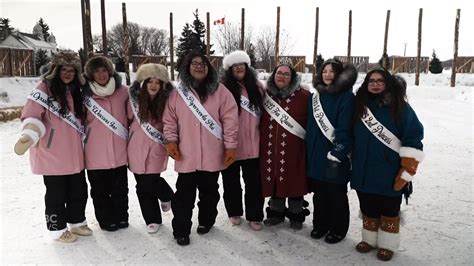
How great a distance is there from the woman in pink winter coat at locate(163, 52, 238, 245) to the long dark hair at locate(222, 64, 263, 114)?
174 millimetres

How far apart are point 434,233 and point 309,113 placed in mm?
1796

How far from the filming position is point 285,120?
3.63 meters

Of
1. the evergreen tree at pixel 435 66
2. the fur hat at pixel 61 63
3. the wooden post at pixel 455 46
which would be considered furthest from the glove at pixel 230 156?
the evergreen tree at pixel 435 66

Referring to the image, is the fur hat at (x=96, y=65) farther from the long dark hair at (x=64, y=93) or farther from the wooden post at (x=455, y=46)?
the wooden post at (x=455, y=46)

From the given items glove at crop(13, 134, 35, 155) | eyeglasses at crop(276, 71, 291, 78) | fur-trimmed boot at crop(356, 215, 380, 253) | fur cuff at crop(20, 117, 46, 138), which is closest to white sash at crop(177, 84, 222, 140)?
eyeglasses at crop(276, 71, 291, 78)

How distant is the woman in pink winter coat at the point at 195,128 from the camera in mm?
3488

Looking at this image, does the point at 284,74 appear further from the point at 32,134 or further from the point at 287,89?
the point at 32,134

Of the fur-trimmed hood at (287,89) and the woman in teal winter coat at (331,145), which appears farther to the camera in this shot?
the fur-trimmed hood at (287,89)

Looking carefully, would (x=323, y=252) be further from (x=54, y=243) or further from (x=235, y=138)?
(x=54, y=243)

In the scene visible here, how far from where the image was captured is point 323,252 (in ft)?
11.2

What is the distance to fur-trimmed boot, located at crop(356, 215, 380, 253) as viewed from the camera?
3.35 meters

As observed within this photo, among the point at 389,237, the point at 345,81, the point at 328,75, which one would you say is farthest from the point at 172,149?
the point at 389,237

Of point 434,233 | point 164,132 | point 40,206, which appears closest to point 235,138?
point 164,132

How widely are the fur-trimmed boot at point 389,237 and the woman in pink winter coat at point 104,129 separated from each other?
8.34 ft
